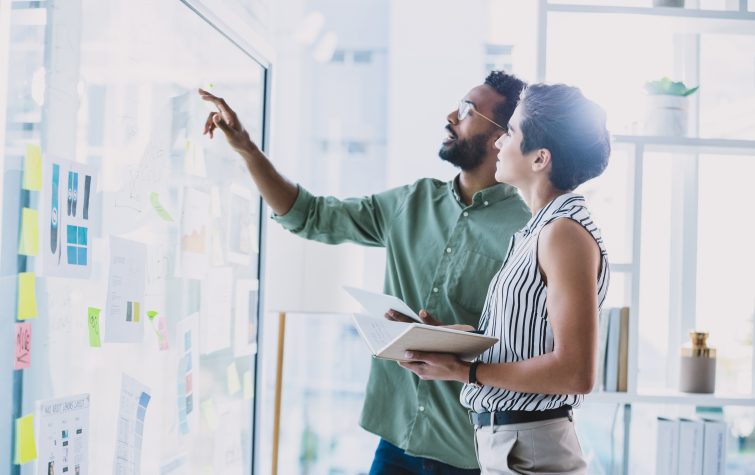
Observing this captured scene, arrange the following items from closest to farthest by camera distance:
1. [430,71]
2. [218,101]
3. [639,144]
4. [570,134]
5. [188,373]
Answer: [570,134], [218,101], [188,373], [639,144], [430,71]

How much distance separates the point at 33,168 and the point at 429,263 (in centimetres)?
103

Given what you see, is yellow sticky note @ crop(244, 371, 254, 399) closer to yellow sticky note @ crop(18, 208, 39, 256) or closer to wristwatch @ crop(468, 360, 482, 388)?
wristwatch @ crop(468, 360, 482, 388)

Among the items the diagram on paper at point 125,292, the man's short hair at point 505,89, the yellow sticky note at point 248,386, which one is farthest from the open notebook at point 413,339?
the yellow sticky note at point 248,386

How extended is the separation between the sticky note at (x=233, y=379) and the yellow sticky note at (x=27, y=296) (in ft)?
3.44

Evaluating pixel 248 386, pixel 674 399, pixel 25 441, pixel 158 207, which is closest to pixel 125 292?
pixel 158 207

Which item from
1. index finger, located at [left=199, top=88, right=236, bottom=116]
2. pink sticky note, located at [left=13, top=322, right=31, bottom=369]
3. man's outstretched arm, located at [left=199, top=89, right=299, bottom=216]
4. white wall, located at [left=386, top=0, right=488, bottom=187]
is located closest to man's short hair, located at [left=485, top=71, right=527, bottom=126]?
man's outstretched arm, located at [left=199, top=89, right=299, bottom=216]

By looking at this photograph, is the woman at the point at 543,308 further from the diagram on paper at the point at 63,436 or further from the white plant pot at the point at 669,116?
the white plant pot at the point at 669,116

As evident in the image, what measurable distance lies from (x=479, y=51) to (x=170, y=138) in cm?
210

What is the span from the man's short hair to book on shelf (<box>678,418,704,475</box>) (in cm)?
141

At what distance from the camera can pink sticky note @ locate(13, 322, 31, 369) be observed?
122cm

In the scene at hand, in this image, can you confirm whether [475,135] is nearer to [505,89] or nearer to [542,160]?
[505,89]

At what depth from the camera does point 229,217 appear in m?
2.21

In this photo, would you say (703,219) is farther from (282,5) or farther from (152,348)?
(152,348)

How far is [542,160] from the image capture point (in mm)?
1496
